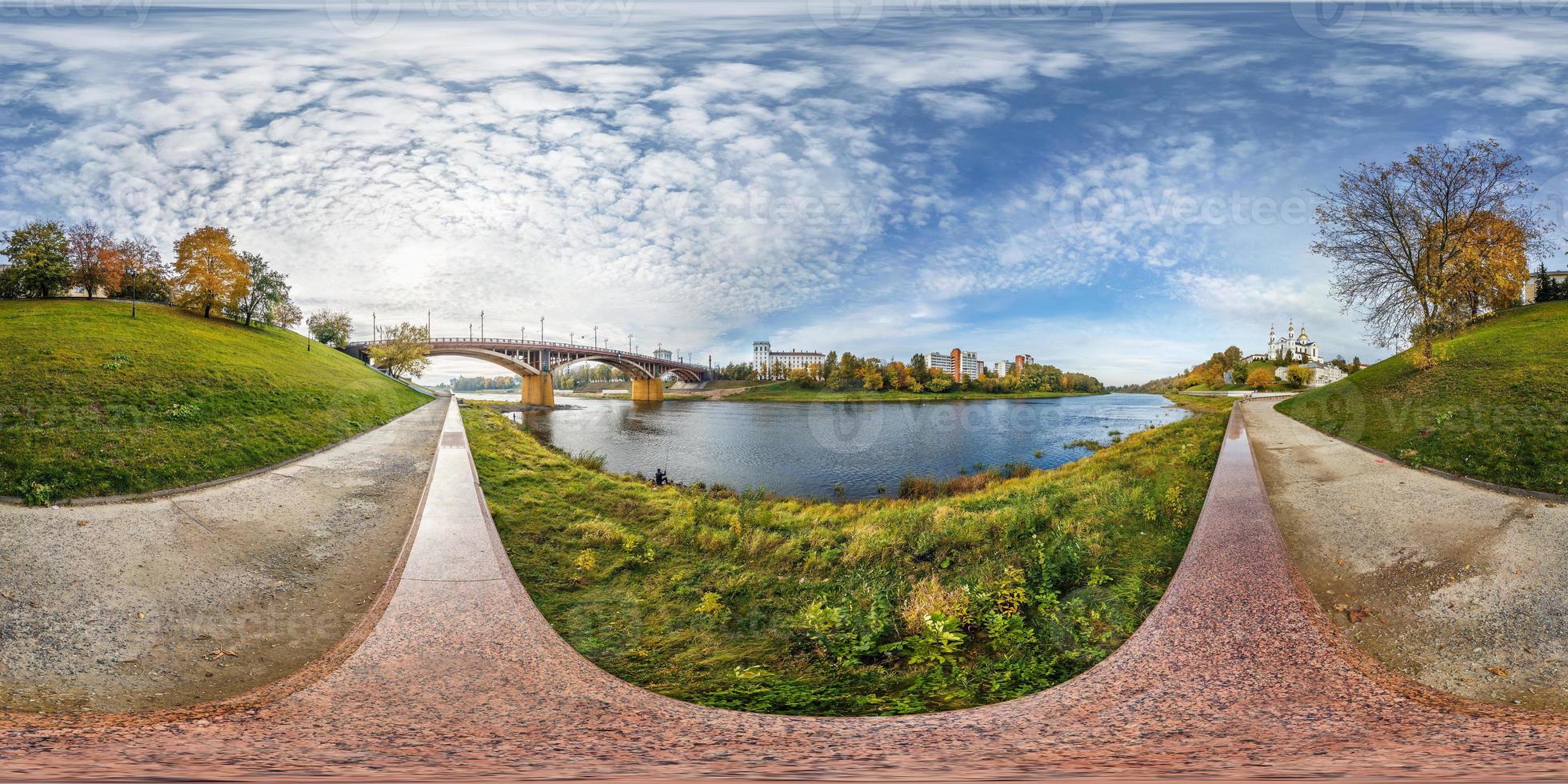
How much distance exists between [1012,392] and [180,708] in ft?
277

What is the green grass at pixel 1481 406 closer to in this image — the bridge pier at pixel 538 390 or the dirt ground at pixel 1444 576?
the dirt ground at pixel 1444 576

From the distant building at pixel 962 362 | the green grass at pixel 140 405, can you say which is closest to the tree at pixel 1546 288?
the green grass at pixel 140 405

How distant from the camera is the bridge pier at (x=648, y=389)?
225 feet

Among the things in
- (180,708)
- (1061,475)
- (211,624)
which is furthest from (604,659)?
(1061,475)

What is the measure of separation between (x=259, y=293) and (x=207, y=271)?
375 centimetres

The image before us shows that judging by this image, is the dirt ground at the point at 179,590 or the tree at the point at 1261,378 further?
the tree at the point at 1261,378

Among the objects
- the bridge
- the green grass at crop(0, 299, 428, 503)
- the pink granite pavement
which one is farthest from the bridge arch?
the pink granite pavement

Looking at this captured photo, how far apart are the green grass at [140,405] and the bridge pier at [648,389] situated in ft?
147

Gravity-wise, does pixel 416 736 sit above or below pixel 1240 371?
below

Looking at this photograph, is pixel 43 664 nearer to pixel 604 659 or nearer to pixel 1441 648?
pixel 604 659

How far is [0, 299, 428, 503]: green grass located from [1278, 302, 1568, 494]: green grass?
20.8m

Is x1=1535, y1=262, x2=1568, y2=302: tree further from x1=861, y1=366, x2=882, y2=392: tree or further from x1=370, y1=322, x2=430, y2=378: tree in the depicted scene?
x1=370, y1=322, x2=430, y2=378: tree

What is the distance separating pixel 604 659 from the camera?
5109 mm

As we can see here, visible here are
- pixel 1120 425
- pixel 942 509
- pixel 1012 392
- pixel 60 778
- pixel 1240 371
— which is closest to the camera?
pixel 60 778
